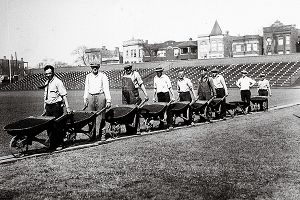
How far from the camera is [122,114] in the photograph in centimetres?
1033

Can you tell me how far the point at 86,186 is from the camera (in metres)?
5.72

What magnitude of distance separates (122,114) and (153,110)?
1371mm

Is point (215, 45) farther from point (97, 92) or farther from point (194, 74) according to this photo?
point (97, 92)

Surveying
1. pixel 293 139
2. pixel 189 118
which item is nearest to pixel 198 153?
pixel 293 139

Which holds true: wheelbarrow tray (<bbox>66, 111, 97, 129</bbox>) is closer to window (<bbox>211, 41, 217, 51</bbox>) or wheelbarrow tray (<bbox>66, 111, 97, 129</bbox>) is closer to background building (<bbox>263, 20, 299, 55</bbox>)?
background building (<bbox>263, 20, 299, 55</bbox>)

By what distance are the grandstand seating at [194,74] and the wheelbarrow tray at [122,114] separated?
26.0 metres

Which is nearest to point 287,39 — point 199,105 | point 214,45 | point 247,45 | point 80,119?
point 247,45

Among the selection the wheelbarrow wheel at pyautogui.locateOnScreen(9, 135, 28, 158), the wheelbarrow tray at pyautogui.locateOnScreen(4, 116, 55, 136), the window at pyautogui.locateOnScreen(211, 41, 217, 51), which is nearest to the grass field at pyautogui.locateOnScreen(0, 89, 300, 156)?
the wheelbarrow wheel at pyautogui.locateOnScreen(9, 135, 28, 158)

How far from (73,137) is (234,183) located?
5.16 metres

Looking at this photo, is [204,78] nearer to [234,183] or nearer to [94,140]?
[94,140]

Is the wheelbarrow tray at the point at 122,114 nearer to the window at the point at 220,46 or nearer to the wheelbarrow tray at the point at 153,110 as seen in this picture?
the wheelbarrow tray at the point at 153,110

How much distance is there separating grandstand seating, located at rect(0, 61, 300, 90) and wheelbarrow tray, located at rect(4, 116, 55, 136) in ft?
93.7

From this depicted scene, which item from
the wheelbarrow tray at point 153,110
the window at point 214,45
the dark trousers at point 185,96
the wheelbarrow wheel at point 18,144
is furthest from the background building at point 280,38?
the wheelbarrow wheel at point 18,144

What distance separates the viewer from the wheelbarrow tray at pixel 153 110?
11.2 m
